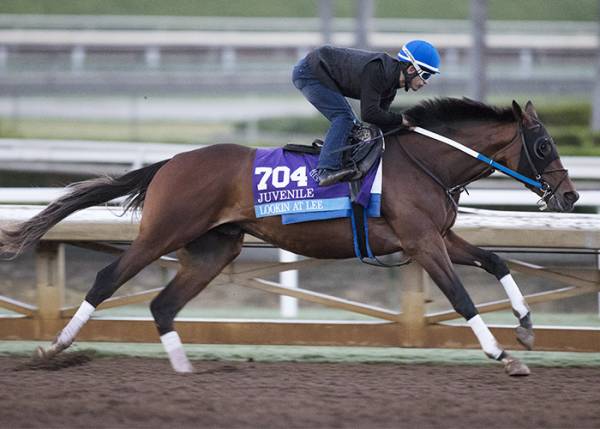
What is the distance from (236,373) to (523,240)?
206cm

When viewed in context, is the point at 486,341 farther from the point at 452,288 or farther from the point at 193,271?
the point at 193,271

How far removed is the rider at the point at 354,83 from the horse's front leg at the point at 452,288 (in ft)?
1.97

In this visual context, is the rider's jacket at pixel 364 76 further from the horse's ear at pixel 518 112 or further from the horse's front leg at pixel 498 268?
the horse's front leg at pixel 498 268

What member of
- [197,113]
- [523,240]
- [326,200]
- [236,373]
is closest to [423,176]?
[326,200]

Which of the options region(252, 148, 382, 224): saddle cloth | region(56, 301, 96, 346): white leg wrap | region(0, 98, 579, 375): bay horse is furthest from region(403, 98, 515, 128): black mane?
region(56, 301, 96, 346): white leg wrap

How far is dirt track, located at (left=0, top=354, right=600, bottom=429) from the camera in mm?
4711

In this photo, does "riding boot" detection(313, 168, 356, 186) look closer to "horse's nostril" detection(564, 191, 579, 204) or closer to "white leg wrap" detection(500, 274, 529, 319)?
"white leg wrap" detection(500, 274, 529, 319)

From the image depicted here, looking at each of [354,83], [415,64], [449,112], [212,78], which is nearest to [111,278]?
[354,83]

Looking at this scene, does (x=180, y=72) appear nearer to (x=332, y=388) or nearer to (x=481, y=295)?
(x=481, y=295)

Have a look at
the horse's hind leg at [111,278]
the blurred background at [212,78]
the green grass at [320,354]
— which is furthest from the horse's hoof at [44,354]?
the blurred background at [212,78]

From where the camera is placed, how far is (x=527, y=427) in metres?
4.61

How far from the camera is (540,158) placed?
5.92 meters

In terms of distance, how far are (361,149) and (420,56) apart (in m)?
0.63

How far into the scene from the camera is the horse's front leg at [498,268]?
591 cm
